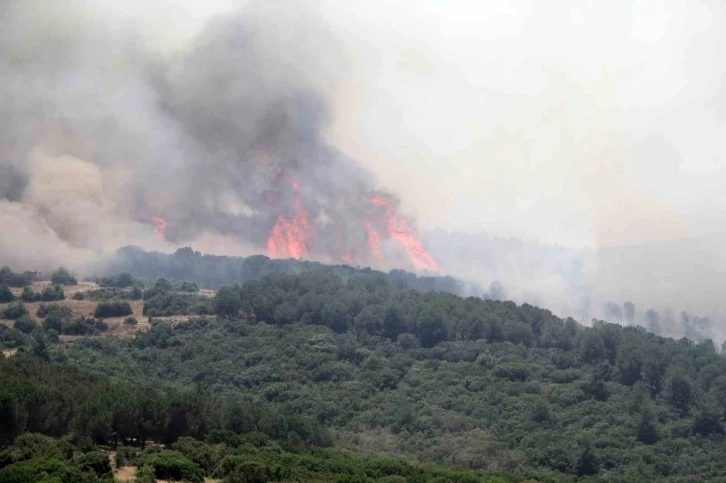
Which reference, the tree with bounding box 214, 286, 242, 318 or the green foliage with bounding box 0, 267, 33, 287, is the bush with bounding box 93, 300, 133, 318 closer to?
the tree with bounding box 214, 286, 242, 318

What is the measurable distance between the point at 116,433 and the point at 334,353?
160 ft

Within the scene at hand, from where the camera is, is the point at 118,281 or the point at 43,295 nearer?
the point at 43,295

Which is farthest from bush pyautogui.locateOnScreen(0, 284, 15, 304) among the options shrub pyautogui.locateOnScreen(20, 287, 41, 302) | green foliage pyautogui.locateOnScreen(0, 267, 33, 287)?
green foliage pyautogui.locateOnScreen(0, 267, 33, 287)

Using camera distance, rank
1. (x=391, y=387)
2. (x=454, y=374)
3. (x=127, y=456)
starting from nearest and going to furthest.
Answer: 1. (x=127, y=456)
2. (x=391, y=387)
3. (x=454, y=374)

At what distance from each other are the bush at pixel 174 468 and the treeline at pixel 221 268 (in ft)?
313

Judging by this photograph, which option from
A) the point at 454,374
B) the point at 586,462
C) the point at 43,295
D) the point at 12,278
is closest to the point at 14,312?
the point at 43,295

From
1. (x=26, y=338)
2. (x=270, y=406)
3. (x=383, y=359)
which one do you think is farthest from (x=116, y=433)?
(x=383, y=359)

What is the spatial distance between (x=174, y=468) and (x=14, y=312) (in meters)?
64.1

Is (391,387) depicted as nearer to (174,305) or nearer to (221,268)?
(174,305)

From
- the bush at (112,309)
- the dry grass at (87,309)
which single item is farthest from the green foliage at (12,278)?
the bush at (112,309)

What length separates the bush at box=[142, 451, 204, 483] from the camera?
72.8 metres

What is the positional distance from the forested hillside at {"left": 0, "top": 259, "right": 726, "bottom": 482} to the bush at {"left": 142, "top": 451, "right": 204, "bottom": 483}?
0.63 m

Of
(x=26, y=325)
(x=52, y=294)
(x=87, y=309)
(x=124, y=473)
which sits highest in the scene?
(x=52, y=294)

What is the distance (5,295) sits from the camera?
453 feet
